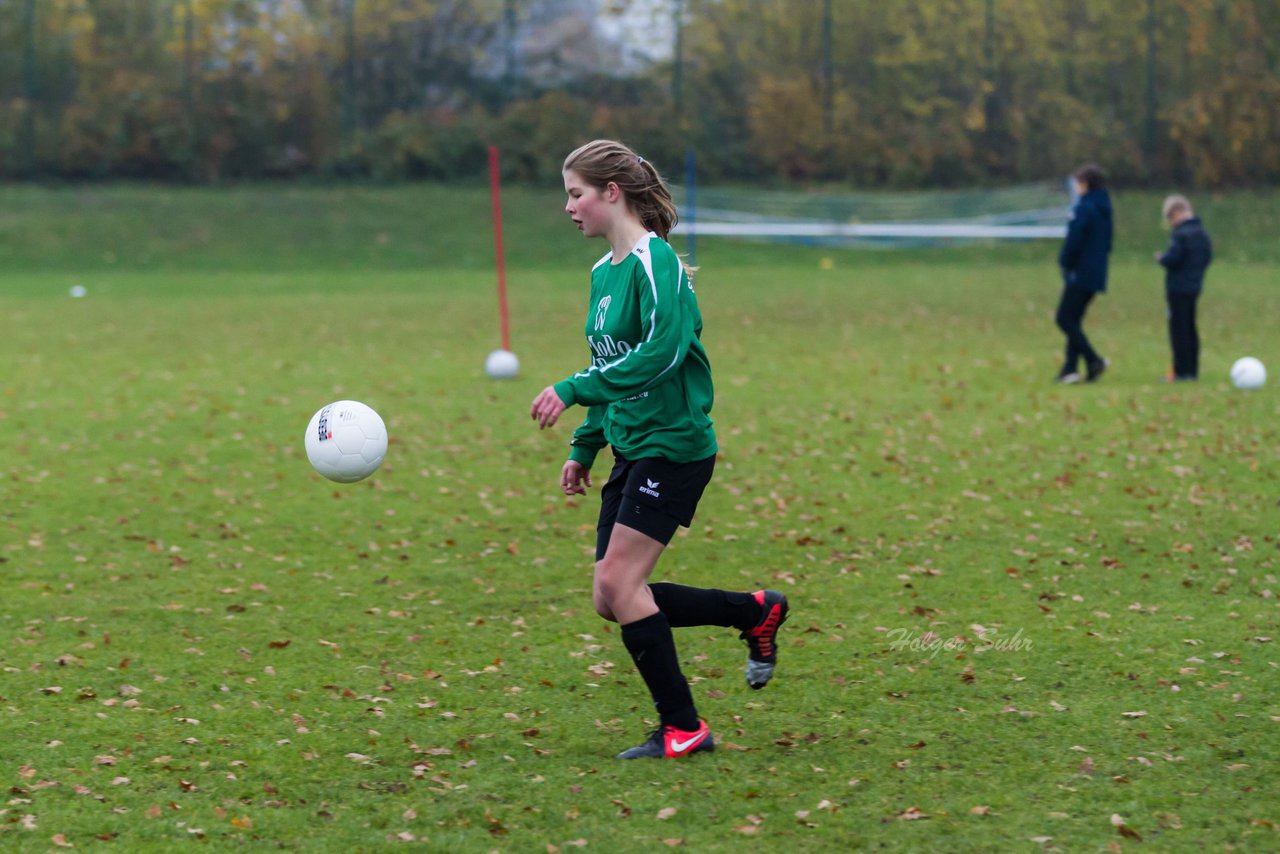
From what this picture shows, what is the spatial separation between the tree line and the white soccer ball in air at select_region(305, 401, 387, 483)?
30889mm

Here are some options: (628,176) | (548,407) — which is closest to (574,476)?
(548,407)

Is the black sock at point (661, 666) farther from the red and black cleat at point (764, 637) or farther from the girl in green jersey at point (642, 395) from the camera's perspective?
the red and black cleat at point (764, 637)

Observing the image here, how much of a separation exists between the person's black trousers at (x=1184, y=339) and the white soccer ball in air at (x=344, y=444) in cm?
1068

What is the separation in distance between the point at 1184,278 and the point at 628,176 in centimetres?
1089

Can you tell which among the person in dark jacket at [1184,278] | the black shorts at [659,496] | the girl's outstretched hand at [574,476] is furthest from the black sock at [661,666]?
the person in dark jacket at [1184,278]

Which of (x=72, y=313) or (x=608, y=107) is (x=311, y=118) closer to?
(x=608, y=107)

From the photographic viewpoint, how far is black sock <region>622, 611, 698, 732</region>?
4887mm

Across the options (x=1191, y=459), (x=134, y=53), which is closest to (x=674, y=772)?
(x=1191, y=459)

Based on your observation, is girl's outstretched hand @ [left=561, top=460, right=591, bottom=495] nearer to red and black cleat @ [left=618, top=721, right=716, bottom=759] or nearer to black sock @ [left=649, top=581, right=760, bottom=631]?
black sock @ [left=649, top=581, right=760, bottom=631]

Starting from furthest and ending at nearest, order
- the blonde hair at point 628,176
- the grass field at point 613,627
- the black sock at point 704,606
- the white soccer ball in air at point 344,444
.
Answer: the white soccer ball in air at point 344,444 → the black sock at point 704,606 → the blonde hair at point 628,176 → the grass field at point 613,627

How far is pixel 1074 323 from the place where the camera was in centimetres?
1416

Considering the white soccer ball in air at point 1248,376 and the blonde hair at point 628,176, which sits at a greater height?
the blonde hair at point 628,176

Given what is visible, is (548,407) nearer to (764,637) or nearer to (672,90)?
(764,637)

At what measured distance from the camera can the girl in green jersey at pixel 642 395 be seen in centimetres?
465
